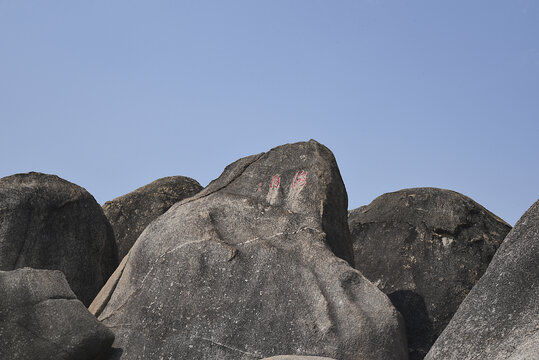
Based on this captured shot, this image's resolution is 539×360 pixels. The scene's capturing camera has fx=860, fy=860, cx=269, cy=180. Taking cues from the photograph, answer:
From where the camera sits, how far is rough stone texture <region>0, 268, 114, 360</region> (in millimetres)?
6309

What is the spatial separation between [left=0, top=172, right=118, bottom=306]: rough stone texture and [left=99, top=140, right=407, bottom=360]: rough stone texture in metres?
0.77

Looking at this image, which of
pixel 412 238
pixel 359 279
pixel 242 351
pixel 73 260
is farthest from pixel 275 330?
pixel 412 238

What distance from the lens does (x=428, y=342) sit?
853cm

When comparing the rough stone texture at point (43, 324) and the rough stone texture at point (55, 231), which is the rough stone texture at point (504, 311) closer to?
the rough stone texture at point (43, 324)

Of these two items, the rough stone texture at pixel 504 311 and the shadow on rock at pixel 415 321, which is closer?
the rough stone texture at pixel 504 311

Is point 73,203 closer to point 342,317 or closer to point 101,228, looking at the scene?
point 101,228

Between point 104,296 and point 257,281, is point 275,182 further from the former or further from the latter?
point 104,296

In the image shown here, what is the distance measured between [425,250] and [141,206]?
10.8 feet

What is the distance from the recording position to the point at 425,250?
924 centimetres

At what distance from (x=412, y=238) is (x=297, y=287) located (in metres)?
3.14

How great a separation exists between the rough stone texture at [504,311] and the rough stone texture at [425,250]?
11.0ft

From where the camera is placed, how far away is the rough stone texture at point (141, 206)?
9906 millimetres

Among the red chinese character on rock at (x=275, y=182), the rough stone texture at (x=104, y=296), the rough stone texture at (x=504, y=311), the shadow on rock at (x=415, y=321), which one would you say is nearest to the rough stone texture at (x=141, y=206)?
the rough stone texture at (x=104, y=296)

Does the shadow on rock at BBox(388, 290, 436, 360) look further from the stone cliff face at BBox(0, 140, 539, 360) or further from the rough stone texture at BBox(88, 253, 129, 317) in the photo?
the rough stone texture at BBox(88, 253, 129, 317)
